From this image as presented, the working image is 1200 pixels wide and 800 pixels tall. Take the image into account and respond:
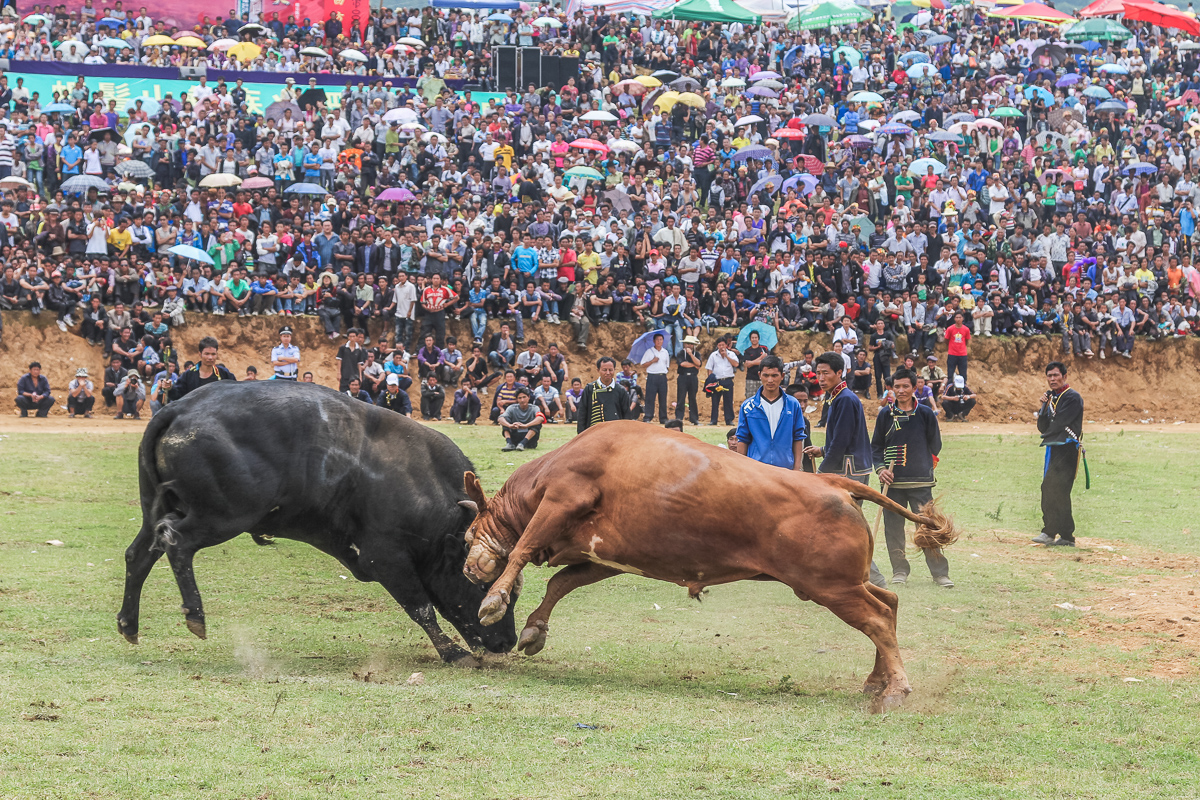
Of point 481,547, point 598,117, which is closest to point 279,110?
point 598,117

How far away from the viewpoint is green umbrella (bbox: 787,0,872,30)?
40531 millimetres

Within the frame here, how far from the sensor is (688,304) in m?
27.0

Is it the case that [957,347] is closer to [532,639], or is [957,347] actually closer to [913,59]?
[913,59]

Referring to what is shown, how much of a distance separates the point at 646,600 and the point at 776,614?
1180 millimetres

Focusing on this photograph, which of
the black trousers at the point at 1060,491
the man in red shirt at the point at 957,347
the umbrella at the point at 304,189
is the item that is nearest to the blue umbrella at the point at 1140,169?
the man in red shirt at the point at 957,347

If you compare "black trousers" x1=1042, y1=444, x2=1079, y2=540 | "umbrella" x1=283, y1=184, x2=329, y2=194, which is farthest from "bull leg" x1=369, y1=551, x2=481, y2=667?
"umbrella" x1=283, y1=184, x2=329, y2=194

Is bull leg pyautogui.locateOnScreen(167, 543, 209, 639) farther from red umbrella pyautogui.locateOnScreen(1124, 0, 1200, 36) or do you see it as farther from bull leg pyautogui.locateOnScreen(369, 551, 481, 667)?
red umbrella pyautogui.locateOnScreen(1124, 0, 1200, 36)

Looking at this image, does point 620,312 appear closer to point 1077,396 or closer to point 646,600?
point 1077,396

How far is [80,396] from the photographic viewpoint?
23766mm

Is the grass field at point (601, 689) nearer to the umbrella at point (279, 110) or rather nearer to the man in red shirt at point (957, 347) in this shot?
the man in red shirt at point (957, 347)

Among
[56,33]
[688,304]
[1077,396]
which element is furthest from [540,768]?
[56,33]

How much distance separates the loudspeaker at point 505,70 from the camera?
36250 mm

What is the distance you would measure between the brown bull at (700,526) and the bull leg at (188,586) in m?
2.07

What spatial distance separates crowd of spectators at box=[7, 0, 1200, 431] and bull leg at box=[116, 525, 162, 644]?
11.8 m
